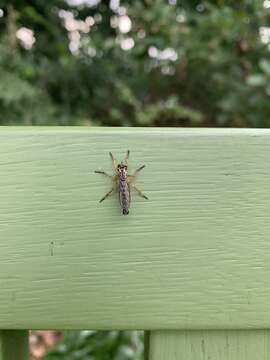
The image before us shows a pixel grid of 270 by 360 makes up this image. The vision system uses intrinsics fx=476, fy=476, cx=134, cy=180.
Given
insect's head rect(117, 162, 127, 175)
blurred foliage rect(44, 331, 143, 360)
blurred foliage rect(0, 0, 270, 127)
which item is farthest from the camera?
blurred foliage rect(0, 0, 270, 127)

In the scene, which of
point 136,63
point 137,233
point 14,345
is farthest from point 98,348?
point 136,63

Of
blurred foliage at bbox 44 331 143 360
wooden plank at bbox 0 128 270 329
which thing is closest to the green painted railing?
wooden plank at bbox 0 128 270 329

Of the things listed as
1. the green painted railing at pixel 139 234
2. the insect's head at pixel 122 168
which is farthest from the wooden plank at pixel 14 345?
the insect's head at pixel 122 168

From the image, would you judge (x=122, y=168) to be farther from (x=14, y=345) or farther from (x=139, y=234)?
(x=14, y=345)

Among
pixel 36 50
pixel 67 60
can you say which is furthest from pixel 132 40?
pixel 36 50

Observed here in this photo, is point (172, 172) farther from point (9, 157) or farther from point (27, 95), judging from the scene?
point (27, 95)

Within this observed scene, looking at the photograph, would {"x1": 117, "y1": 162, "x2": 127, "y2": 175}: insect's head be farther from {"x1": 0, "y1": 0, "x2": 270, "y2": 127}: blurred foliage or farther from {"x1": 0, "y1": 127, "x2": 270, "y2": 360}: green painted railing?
{"x1": 0, "y1": 0, "x2": 270, "y2": 127}: blurred foliage
